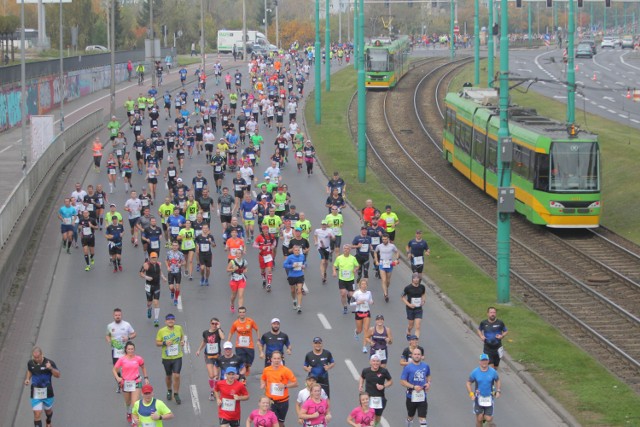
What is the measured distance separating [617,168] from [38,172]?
20560mm

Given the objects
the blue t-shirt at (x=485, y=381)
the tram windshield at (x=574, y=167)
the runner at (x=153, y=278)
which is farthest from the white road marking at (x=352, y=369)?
the tram windshield at (x=574, y=167)

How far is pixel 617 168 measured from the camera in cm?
4450

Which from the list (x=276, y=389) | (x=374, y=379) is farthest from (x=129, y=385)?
(x=374, y=379)

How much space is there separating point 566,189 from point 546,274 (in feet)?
15.7

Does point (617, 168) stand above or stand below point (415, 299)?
above

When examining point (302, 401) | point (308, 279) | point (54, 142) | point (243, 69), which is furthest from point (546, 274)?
point (243, 69)

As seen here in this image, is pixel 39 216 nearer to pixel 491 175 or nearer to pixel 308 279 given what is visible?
pixel 308 279

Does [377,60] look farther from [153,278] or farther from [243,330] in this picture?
[243,330]

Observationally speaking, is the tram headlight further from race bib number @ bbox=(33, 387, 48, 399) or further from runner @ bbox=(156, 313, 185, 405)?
race bib number @ bbox=(33, 387, 48, 399)

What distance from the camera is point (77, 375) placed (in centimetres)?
2055

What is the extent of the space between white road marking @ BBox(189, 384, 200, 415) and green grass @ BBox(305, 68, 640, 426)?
5.57 meters

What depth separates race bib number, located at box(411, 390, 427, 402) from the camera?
17094mm

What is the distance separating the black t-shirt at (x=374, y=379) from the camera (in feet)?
55.0

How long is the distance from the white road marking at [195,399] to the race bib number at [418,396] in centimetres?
342
